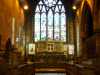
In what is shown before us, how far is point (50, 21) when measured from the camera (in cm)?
3222

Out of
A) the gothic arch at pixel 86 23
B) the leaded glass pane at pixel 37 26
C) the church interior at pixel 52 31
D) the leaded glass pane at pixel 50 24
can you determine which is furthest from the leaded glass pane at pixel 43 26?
the gothic arch at pixel 86 23

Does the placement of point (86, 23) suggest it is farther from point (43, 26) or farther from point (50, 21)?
point (43, 26)

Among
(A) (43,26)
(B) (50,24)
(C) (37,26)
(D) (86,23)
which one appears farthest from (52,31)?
(D) (86,23)

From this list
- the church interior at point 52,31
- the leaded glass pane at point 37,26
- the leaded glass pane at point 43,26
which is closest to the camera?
the church interior at point 52,31

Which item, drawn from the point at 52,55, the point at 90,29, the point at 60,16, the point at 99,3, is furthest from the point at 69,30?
the point at 99,3

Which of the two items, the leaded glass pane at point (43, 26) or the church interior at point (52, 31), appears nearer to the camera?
the church interior at point (52, 31)

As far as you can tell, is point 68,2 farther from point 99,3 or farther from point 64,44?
point 99,3

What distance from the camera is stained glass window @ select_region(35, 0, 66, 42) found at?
31797 millimetres

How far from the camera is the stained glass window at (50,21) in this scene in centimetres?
3180

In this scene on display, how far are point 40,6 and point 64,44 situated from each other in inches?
211

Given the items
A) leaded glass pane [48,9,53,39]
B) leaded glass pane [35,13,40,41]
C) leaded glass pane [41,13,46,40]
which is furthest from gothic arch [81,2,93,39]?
leaded glass pane [35,13,40,41]

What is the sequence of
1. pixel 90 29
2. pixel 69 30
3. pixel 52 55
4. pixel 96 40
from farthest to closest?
pixel 69 30, pixel 52 55, pixel 90 29, pixel 96 40

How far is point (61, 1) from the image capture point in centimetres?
3198

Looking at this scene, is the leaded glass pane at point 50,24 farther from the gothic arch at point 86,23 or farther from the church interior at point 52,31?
the gothic arch at point 86,23
